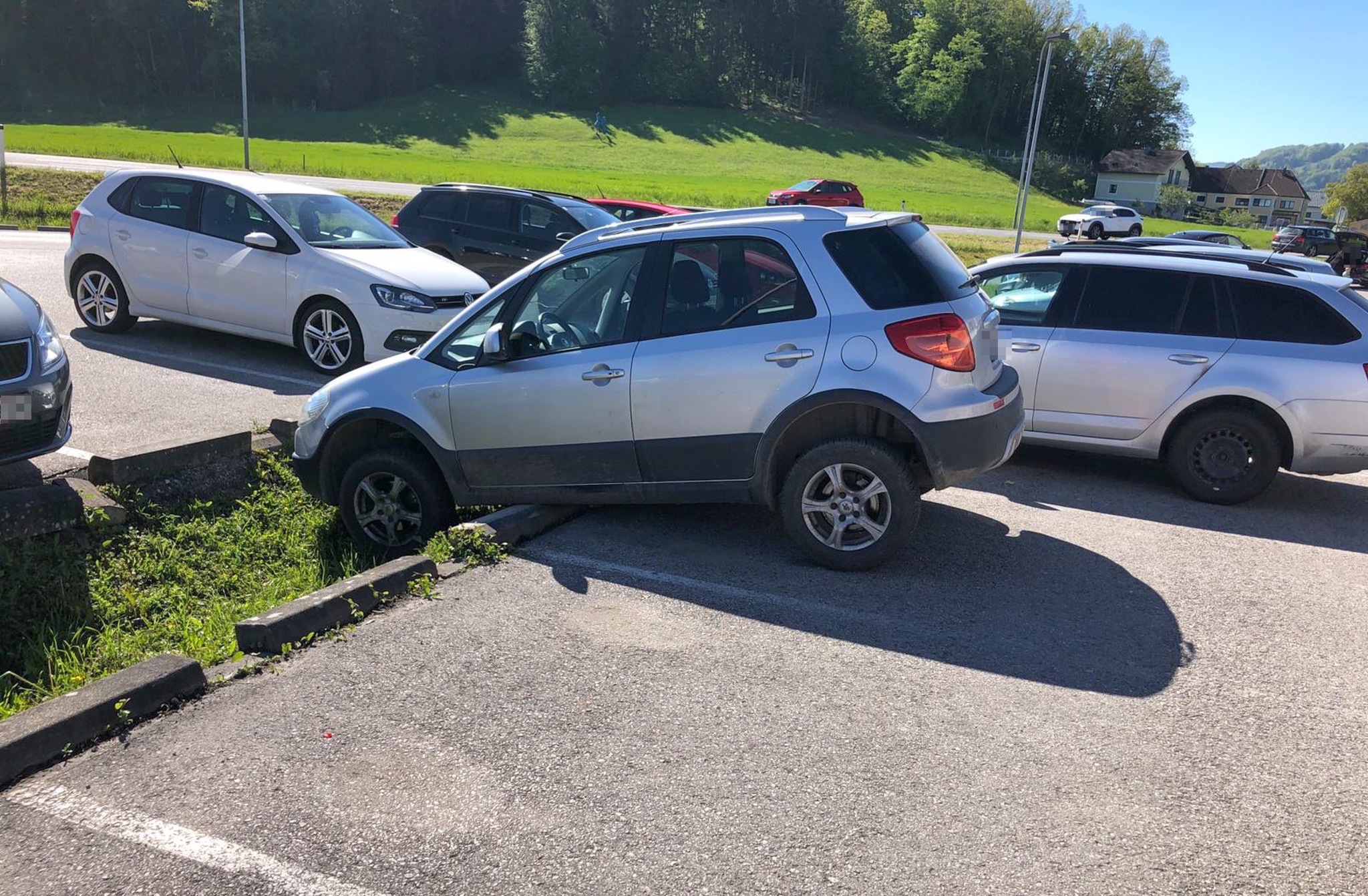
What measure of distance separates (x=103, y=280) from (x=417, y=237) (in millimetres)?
4536

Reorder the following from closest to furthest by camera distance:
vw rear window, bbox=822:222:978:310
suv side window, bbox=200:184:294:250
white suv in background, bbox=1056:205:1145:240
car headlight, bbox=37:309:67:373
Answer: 1. vw rear window, bbox=822:222:978:310
2. car headlight, bbox=37:309:67:373
3. suv side window, bbox=200:184:294:250
4. white suv in background, bbox=1056:205:1145:240

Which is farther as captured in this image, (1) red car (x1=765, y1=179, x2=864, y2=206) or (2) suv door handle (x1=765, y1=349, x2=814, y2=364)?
(1) red car (x1=765, y1=179, x2=864, y2=206)

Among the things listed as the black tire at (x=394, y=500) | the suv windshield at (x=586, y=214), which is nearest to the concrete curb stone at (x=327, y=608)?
A: the black tire at (x=394, y=500)

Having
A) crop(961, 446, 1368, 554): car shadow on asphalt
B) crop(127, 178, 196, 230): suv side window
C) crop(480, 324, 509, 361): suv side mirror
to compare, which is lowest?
crop(961, 446, 1368, 554): car shadow on asphalt

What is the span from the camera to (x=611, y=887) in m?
2.97

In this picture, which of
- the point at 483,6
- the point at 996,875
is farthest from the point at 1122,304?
the point at 483,6

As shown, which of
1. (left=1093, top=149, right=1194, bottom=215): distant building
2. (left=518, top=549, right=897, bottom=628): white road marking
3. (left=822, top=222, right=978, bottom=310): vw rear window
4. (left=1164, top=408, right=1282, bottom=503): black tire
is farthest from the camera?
(left=1093, top=149, right=1194, bottom=215): distant building

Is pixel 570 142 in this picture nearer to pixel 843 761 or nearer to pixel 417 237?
pixel 417 237

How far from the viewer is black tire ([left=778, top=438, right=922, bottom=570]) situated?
17.4ft

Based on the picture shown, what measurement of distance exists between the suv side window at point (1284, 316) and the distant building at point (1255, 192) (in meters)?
141

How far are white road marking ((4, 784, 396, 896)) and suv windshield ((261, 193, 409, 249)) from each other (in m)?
7.75

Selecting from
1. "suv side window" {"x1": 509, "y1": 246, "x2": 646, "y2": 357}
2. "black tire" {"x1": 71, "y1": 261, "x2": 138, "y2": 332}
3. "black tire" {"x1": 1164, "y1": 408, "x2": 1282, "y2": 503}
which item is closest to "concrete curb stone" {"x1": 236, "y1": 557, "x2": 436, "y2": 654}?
"suv side window" {"x1": 509, "y1": 246, "x2": 646, "y2": 357}

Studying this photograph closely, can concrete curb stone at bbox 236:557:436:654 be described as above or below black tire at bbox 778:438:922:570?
below

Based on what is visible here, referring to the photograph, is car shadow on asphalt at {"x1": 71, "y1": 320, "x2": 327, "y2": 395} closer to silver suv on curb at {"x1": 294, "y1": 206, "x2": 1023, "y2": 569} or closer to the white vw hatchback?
the white vw hatchback
